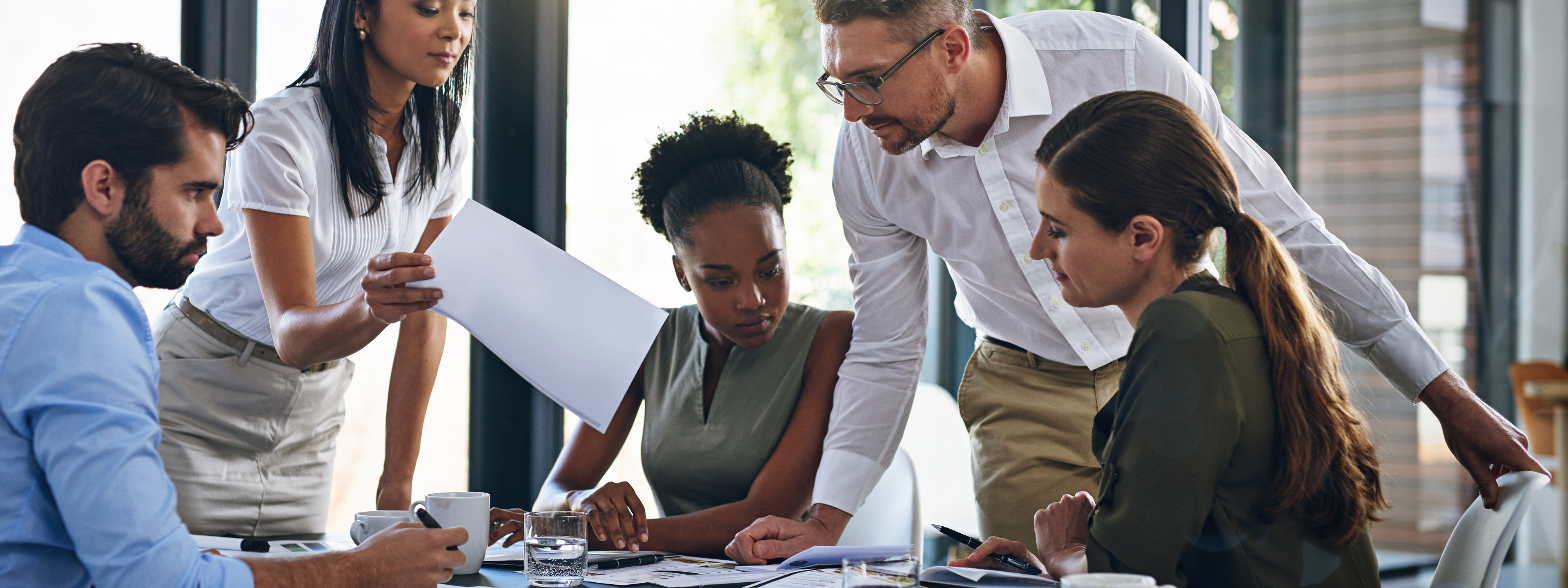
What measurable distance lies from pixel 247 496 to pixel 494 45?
1268 mm

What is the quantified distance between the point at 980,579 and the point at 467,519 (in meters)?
0.65

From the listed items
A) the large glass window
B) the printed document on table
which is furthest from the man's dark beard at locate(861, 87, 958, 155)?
the large glass window

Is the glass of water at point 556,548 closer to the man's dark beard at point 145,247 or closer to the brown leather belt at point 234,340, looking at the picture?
the man's dark beard at point 145,247

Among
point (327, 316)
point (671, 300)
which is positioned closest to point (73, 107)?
point (327, 316)

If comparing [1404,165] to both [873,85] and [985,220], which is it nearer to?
[985,220]

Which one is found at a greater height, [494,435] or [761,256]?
[761,256]

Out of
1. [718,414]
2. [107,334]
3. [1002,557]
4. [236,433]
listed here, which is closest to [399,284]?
[107,334]

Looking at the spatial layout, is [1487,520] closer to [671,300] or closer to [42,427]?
[42,427]

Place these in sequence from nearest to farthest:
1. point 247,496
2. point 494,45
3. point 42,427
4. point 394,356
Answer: point 42,427 < point 247,496 < point 394,356 < point 494,45

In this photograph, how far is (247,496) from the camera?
1792mm

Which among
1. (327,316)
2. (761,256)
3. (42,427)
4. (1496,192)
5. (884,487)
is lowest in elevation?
(884,487)

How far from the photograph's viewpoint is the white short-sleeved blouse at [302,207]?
1637 millimetres

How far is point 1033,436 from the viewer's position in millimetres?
1868

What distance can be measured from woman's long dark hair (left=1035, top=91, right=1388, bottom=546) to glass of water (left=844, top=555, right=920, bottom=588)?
0.41m
